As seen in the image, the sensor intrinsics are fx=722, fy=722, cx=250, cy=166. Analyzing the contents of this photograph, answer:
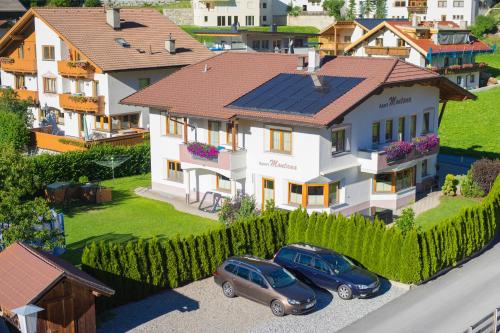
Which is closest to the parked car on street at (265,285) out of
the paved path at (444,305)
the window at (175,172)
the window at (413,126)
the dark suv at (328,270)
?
the dark suv at (328,270)

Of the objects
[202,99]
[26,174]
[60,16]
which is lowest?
[26,174]

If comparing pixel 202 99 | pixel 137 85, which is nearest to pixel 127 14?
pixel 137 85

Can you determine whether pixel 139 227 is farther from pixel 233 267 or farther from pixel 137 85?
pixel 137 85

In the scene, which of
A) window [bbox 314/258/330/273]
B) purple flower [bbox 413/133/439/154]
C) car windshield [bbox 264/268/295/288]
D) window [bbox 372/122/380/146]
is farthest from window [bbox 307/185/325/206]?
car windshield [bbox 264/268/295/288]

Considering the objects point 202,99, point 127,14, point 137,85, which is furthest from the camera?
point 127,14

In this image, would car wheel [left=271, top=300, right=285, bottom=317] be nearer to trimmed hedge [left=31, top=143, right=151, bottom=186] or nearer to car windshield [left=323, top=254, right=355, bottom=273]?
car windshield [left=323, top=254, right=355, bottom=273]

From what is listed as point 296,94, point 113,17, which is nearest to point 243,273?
point 296,94
